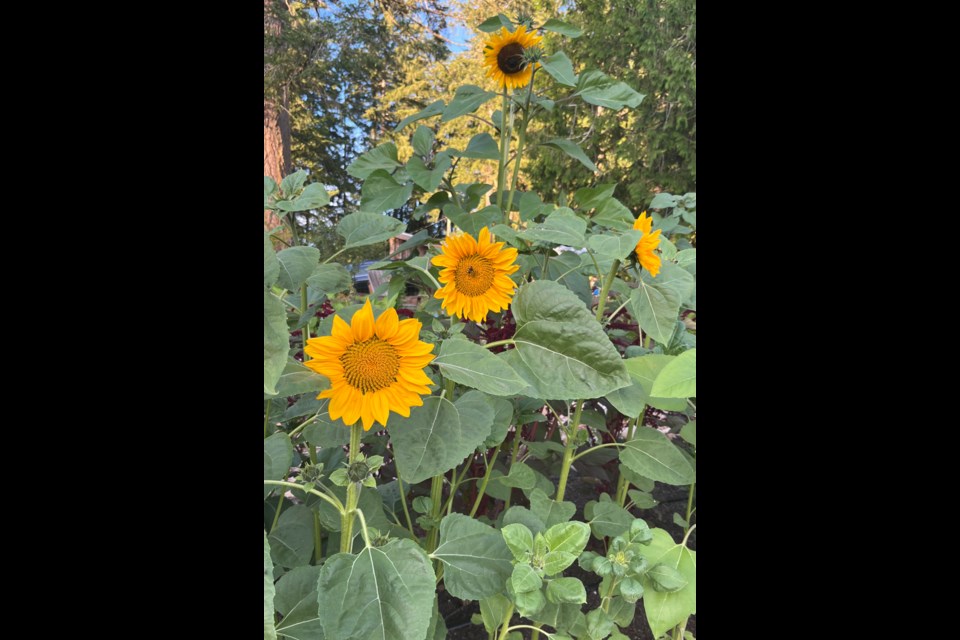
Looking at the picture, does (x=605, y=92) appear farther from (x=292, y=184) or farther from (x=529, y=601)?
(x=529, y=601)

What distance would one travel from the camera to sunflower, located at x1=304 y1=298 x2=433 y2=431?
0.34 metres

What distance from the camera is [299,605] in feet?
1.35

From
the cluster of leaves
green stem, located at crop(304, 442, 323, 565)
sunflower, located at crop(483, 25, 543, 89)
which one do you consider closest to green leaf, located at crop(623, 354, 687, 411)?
the cluster of leaves

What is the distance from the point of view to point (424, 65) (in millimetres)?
3871

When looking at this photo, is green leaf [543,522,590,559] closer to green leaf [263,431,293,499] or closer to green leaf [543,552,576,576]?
green leaf [543,552,576,576]

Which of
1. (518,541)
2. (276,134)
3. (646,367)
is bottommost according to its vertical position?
(518,541)

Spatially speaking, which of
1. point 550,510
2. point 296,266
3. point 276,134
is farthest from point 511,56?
point 276,134

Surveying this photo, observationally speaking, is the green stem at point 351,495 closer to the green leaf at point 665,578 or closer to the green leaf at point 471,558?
the green leaf at point 471,558

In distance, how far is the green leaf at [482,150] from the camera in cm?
72

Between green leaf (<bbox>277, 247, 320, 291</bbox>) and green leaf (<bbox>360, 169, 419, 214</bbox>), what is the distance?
0.30 metres

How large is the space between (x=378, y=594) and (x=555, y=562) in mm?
130

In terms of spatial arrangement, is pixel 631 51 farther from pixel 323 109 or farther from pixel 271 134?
pixel 271 134
